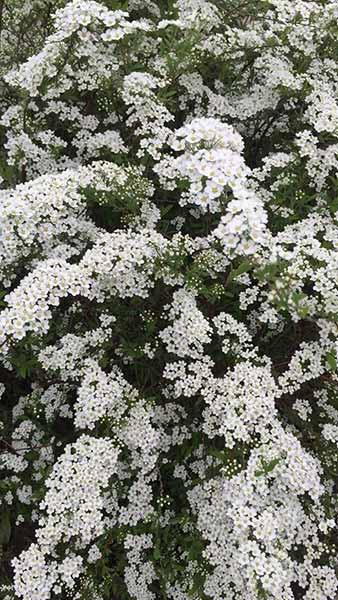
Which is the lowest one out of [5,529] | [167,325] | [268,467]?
[5,529]

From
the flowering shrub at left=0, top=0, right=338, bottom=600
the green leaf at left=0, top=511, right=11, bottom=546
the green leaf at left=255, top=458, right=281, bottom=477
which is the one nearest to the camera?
the green leaf at left=255, top=458, right=281, bottom=477

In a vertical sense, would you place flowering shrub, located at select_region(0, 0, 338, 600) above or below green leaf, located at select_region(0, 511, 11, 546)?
above

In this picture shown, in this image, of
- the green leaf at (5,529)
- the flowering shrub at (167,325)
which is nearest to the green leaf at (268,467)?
the flowering shrub at (167,325)

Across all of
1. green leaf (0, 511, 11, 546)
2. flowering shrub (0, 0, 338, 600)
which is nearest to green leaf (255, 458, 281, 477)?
flowering shrub (0, 0, 338, 600)

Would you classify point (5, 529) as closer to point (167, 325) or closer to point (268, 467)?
point (167, 325)

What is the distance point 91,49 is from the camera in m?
4.03

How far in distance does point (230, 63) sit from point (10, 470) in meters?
3.50

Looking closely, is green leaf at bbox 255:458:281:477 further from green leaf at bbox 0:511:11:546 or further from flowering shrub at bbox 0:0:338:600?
green leaf at bbox 0:511:11:546

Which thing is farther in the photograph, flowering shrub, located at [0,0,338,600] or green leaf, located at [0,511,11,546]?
green leaf, located at [0,511,11,546]

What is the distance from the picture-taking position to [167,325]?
3658 mm

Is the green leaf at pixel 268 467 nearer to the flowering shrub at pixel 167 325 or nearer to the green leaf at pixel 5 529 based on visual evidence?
the flowering shrub at pixel 167 325

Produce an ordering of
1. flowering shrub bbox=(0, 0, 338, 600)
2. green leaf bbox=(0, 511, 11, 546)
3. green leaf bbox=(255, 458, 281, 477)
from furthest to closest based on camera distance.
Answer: green leaf bbox=(0, 511, 11, 546)
flowering shrub bbox=(0, 0, 338, 600)
green leaf bbox=(255, 458, 281, 477)

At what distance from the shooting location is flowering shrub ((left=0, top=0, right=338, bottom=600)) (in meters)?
3.04

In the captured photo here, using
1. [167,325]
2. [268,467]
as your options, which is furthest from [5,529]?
[268,467]
